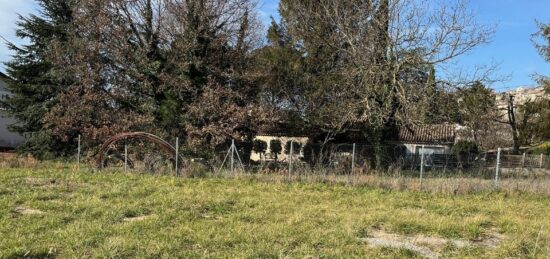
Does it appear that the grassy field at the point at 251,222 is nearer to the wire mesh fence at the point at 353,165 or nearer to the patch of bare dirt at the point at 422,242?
the patch of bare dirt at the point at 422,242

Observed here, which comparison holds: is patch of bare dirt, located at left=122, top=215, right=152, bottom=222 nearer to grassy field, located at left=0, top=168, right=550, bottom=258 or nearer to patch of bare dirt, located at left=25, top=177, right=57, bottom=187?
grassy field, located at left=0, top=168, right=550, bottom=258

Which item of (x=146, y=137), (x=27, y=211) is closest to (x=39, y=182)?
(x=27, y=211)

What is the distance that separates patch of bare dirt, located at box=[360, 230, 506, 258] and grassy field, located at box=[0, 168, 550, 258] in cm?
2

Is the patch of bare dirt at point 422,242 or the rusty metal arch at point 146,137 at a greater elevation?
the rusty metal arch at point 146,137

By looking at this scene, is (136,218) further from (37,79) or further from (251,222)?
(37,79)

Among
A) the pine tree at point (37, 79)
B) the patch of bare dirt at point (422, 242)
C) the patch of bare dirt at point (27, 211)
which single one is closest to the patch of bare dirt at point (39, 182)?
the patch of bare dirt at point (27, 211)

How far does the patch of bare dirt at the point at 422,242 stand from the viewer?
673cm

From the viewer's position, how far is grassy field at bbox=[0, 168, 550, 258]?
634 centimetres

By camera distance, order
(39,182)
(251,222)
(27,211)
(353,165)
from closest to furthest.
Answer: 1. (251,222)
2. (27,211)
3. (39,182)
4. (353,165)

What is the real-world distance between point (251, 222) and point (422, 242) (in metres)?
2.65

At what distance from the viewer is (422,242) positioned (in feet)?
23.5

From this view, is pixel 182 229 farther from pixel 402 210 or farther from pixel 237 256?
pixel 402 210

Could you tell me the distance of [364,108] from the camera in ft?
75.5

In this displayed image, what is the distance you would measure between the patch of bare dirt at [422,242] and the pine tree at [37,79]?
2178 centimetres
